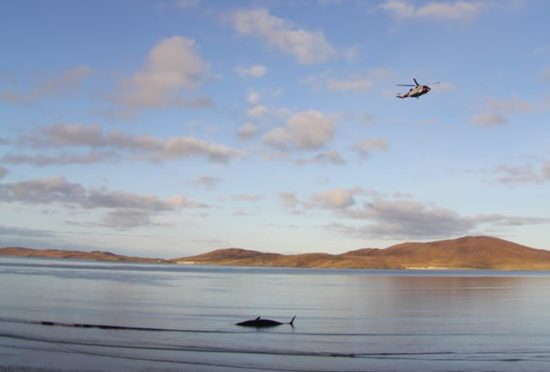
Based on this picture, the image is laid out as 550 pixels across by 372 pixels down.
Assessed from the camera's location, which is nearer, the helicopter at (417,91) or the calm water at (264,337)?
the calm water at (264,337)

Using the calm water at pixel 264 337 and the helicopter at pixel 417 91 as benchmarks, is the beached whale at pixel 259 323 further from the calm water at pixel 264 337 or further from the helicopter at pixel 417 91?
the helicopter at pixel 417 91

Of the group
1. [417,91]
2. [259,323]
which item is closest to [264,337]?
[259,323]

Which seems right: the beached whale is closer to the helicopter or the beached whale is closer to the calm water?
the calm water

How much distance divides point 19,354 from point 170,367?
25.3ft

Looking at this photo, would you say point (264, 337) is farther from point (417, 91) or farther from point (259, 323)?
point (417, 91)

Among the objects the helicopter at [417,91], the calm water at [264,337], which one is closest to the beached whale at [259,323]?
the calm water at [264,337]

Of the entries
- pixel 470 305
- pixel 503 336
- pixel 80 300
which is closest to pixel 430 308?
pixel 470 305

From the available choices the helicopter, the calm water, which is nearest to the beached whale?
the calm water

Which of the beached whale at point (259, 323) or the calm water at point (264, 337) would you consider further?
the beached whale at point (259, 323)

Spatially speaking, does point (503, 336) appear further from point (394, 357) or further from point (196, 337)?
point (196, 337)

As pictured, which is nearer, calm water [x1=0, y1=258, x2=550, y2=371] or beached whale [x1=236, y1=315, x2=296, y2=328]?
calm water [x1=0, y1=258, x2=550, y2=371]

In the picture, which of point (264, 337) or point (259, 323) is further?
point (259, 323)

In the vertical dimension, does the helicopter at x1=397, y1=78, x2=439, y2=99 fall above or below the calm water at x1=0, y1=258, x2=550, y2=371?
above

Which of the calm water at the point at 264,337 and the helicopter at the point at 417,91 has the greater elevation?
the helicopter at the point at 417,91
